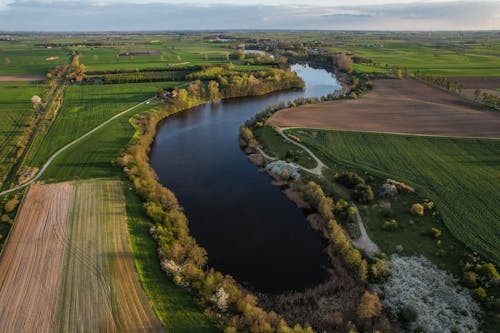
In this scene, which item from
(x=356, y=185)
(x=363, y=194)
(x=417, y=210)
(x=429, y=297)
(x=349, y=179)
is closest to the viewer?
(x=429, y=297)

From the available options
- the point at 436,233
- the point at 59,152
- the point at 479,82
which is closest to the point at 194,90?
the point at 59,152

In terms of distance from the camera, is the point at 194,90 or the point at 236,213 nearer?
the point at 236,213

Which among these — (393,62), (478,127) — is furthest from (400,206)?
(393,62)

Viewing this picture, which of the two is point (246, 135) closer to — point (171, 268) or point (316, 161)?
point (316, 161)

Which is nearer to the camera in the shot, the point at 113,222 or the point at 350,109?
the point at 113,222

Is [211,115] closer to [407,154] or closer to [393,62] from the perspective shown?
[407,154]

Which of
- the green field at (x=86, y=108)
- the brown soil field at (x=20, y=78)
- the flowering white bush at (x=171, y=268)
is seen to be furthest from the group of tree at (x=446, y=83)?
the brown soil field at (x=20, y=78)

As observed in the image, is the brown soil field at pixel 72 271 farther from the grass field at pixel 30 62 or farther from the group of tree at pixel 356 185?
the grass field at pixel 30 62
